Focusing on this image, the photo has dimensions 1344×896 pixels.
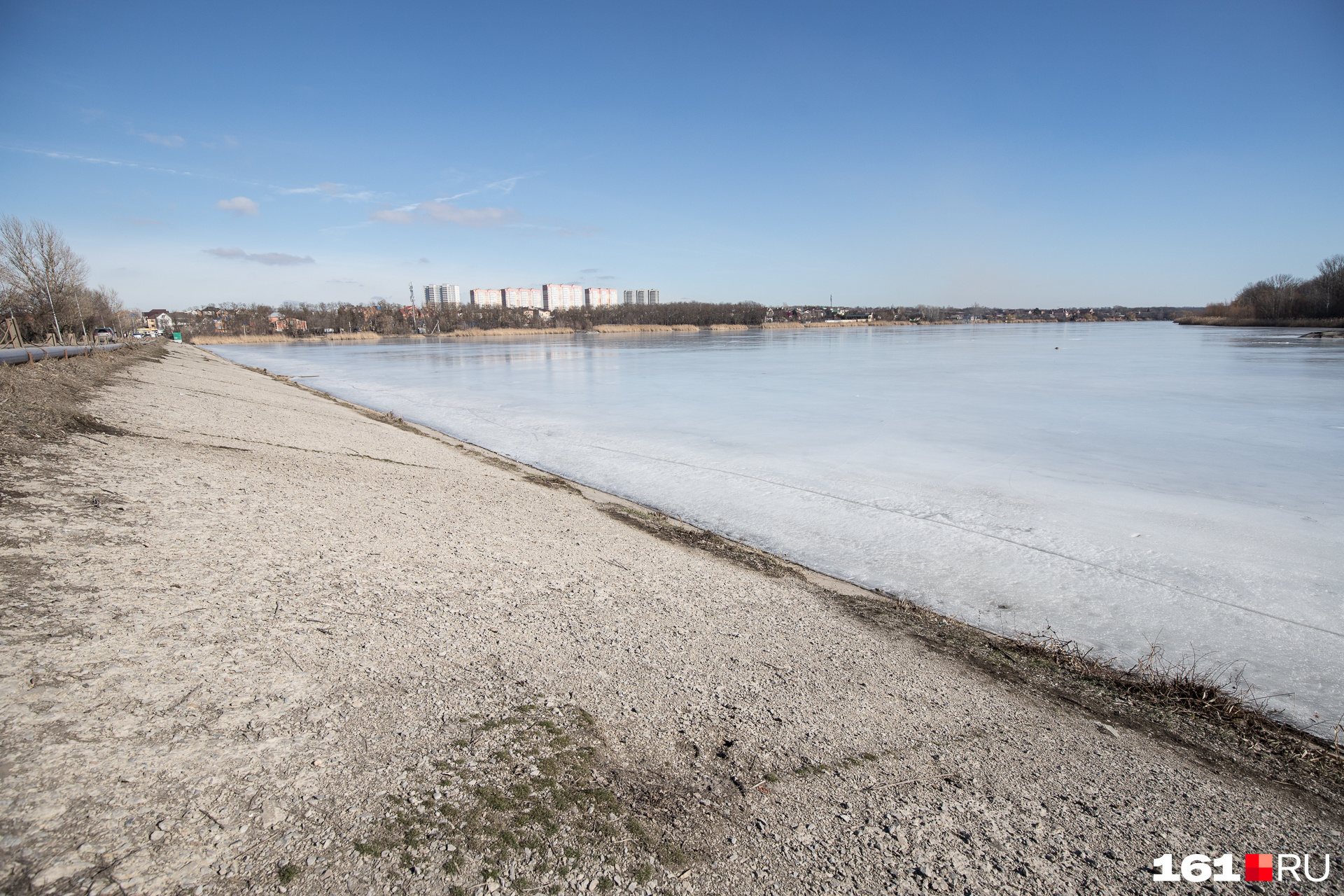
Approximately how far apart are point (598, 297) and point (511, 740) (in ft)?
641

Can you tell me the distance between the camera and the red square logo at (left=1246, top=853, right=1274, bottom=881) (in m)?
2.52

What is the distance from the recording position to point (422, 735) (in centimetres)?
303

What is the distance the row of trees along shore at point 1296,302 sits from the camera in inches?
2557

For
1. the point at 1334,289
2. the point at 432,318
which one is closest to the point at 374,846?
the point at 1334,289


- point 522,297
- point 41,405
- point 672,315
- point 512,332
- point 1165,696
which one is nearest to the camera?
point 1165,696

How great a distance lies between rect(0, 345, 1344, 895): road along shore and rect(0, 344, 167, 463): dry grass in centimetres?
115

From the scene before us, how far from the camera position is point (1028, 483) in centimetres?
839

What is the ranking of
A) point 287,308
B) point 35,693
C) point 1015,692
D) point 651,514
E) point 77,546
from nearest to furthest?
point 35,693 < point 1015,692 < point 77,546 < point 651,514 < point 287,308

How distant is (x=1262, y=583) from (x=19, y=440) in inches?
434

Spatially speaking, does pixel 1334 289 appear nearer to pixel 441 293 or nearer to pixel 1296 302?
pixel 1296 302

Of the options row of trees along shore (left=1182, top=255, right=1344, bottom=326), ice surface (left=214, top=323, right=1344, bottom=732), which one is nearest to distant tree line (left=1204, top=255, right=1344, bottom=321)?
row of trees along shore (left=1182, top=255, right=1344, bottom=326)

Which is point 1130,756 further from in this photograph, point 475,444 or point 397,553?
point 475,444

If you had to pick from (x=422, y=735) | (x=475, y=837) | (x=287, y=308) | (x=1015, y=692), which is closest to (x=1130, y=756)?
(x=1015, y=692)

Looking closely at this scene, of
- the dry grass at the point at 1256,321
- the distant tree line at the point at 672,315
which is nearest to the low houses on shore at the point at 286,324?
the distant tree line at the point at 672,315
